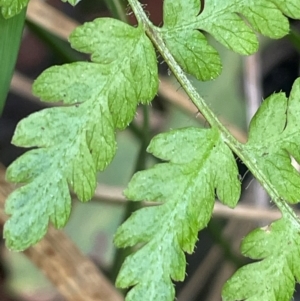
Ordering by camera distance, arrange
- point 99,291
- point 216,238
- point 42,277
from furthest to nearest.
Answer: point 42,277
point 216,238
point 99,291

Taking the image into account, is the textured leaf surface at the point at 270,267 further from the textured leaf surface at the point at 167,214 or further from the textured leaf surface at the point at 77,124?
the textured leaf surface at the point at 77,124

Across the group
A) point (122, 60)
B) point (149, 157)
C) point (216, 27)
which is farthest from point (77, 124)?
point (149, 157)

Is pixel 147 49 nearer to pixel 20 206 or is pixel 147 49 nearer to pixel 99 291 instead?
pixel 20 206

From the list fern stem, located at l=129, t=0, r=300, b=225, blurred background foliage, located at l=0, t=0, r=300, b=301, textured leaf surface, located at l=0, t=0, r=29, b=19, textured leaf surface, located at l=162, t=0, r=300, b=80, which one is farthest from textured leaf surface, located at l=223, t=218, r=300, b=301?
blurred background foliage, located at l=0, t=0, r=300, b=301

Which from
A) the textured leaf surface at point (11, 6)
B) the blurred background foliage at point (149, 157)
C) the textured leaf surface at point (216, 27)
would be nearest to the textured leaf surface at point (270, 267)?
the textured leaf surface at point (216, 27)

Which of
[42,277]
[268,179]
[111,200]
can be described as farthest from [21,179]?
[42,277]

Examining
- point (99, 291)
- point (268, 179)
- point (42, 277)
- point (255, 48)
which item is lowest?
point (42, 277)
